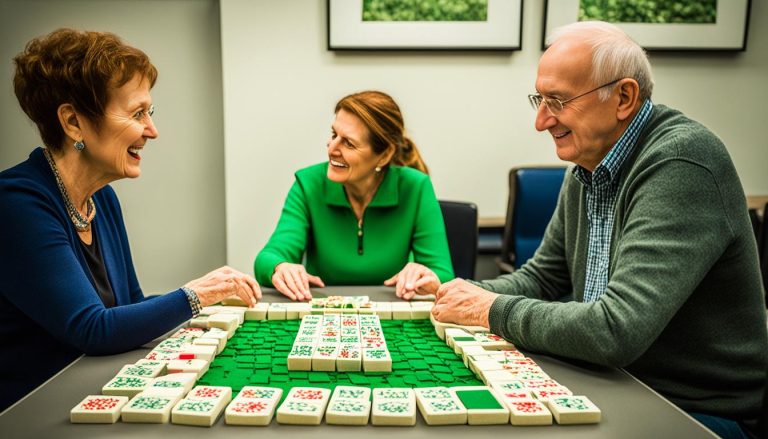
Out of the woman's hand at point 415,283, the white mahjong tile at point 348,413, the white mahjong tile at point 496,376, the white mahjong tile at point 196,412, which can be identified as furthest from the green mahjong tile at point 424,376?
the woman's hand at point 415,283

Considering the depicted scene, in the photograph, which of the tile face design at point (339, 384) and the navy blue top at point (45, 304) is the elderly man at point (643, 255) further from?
the navy blue top at point (45, 304)

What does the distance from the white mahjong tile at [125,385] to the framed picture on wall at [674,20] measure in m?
3.04

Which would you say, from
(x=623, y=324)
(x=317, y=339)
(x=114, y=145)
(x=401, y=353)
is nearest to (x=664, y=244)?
(x=623, y=324)

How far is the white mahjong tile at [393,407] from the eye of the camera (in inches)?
40.9

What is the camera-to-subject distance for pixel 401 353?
1392 mm

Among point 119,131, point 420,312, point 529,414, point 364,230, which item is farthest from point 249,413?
point 364,230

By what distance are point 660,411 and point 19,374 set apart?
143 cm

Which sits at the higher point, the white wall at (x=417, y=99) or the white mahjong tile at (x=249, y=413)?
the white wall at (x=417, y=99)

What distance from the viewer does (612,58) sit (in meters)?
1.51

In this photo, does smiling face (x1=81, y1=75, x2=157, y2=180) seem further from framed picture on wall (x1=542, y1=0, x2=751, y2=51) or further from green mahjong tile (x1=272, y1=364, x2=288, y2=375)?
framed picture on wall (x1=542, y1=0, x2=751, y2=51)

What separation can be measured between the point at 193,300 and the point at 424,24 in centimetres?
244

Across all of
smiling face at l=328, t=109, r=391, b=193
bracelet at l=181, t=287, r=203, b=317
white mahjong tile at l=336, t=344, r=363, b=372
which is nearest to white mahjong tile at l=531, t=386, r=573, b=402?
white mahjong tile at l=336, t=344, r=363, b=372

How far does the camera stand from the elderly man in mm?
1268

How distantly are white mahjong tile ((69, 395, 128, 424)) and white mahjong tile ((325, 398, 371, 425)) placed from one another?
0.37 m
